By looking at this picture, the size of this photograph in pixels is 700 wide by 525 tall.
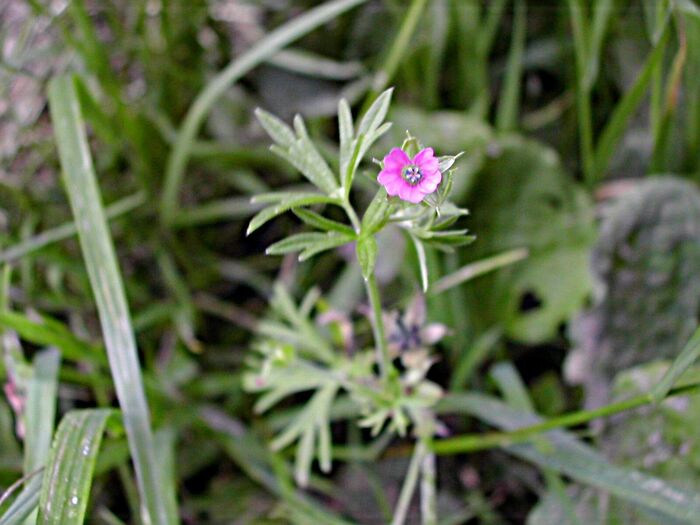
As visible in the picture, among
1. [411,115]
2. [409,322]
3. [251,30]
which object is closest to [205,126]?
[251,30]

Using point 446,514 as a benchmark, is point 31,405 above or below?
above

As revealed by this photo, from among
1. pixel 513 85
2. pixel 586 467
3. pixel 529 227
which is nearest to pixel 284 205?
pixel 586 467

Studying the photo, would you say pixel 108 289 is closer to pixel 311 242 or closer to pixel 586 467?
pixel 311 242

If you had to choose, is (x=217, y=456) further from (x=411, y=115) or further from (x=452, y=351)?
(x=411, y=115)

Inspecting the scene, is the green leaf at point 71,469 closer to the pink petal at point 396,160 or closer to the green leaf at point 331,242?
the green leaf at point 331,242

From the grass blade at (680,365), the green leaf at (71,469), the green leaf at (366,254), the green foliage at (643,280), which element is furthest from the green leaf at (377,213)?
the green foliage at (643,280)
